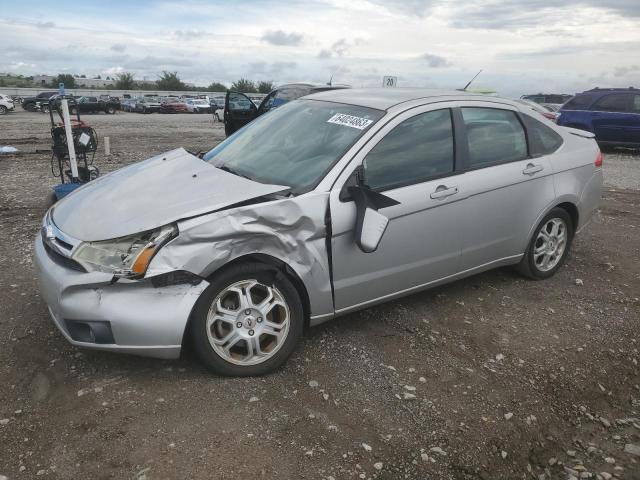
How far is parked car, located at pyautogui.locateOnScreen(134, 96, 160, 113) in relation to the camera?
44625mm

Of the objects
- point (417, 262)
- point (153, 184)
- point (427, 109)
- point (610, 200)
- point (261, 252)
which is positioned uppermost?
point (427, 109)

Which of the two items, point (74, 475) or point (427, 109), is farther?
point (427, 109)

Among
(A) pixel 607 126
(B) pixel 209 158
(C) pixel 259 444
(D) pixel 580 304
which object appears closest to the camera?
(C) pixel 259 444

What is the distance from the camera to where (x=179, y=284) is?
9.32ft

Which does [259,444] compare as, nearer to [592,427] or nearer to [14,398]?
[14,398]

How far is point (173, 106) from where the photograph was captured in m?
45.0

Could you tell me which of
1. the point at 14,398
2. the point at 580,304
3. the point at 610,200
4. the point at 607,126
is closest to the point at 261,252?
the point at 14,398

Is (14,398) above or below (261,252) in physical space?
below

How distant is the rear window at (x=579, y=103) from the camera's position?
14.6 m

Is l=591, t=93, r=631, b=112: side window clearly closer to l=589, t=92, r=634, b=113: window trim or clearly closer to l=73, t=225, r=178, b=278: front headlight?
l=589, t=92, r=634, b=113: window trim

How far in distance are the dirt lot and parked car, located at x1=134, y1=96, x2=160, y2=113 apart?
43411mm

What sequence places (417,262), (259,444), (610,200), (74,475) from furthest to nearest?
1. (610,200)
2. (417,262)
3. (259,444)
4. (74,475)

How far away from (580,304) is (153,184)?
3.48m

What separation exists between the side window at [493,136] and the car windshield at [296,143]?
0.85 m
